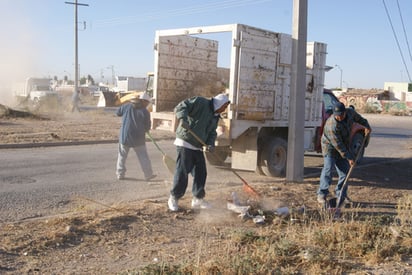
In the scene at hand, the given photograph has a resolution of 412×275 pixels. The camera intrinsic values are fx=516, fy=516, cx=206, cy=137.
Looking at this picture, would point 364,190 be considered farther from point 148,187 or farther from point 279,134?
point 148,187

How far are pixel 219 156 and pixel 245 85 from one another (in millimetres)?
2552

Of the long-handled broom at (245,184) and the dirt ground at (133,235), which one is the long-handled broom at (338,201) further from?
the long-handled broom at (245,184)

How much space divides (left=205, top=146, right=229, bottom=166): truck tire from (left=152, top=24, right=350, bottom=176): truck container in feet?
0.08

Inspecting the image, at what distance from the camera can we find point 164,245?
5.68 m

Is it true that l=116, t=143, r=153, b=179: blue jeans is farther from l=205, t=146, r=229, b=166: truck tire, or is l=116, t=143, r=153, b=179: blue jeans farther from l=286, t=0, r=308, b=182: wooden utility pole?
l=286, t=0, r=308, b=182: wooden utility pole

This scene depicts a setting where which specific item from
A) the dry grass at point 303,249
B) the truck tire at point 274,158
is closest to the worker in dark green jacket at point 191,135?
the dry grass at point 303,249

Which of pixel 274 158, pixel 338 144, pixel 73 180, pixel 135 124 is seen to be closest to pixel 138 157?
pixel 135 124

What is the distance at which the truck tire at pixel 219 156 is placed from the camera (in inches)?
445

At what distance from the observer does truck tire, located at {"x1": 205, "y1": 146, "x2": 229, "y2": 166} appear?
37.1ft

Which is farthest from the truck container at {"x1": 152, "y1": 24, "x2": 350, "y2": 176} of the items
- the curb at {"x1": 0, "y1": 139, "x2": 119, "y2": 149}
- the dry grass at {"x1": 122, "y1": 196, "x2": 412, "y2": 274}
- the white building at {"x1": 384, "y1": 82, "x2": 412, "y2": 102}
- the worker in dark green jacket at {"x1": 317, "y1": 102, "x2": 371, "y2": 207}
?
the white building at {"x1": 384, "y1": 82, "x2": 412, "y2": 102}

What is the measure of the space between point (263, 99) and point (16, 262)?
6420mm

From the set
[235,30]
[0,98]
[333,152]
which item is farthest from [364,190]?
[0,98]

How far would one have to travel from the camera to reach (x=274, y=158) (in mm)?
10930

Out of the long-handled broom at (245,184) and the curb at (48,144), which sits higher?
the long-handled broom at (245,184)
